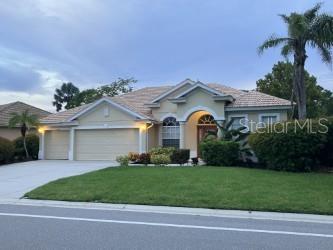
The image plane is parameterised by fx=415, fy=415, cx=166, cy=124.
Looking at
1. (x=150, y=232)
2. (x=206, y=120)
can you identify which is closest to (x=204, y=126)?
(x=206, y=120)

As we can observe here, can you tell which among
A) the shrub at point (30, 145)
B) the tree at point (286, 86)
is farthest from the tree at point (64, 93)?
the shrub at point (30, 145)

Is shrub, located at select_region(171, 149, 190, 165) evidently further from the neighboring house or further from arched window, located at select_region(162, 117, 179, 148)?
the neighboring house

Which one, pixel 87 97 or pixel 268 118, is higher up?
A: pixel 87 97

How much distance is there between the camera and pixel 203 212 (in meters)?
10.2

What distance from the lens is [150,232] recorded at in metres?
7.85

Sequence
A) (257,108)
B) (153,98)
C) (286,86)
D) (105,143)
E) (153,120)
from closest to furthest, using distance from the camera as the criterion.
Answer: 1. (257,108)
2. (153,120)
3. (105,143)
4. (153,98)
5. (286,86)

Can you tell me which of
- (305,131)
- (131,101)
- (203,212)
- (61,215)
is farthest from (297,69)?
(61,215)

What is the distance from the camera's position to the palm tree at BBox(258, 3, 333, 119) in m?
22.2

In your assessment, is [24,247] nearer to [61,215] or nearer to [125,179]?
[61,215]

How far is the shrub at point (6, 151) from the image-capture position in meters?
25.5

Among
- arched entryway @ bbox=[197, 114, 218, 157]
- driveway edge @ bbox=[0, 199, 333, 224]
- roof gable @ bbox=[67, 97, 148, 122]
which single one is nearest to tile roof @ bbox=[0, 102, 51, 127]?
roof gable @ bbox=[67, 97, 148, 122]

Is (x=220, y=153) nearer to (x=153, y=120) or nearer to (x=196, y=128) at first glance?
(x=196, y=128)

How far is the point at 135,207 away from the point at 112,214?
1.08 meters

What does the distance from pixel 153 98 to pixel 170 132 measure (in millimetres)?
3662
